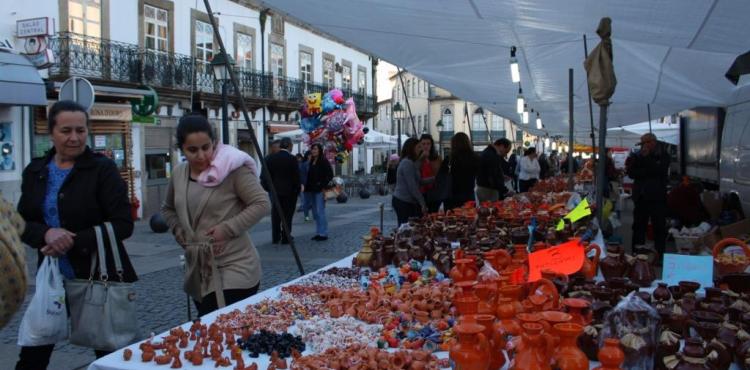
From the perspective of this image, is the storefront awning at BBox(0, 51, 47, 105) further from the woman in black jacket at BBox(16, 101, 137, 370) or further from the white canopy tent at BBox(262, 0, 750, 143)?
the woman in black jacket at BBox(16, 101, 137, 370)

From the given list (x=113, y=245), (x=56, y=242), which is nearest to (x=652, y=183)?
(x=113, y=245)

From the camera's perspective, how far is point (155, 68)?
15797 millimetres

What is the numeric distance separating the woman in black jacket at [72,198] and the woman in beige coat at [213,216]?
0.30 metres

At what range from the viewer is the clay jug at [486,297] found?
211 centimetres

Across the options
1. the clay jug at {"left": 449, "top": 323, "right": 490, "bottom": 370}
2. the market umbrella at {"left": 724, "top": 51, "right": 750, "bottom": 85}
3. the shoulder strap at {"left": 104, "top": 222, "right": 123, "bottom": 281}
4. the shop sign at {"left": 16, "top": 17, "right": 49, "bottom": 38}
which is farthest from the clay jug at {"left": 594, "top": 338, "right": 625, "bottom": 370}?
the shop sign at {"left": 16, "top": 17, "right": 49, "bottom": 38}

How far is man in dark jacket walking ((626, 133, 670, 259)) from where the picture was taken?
24.1 feet

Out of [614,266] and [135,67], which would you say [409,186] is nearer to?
[614,266]

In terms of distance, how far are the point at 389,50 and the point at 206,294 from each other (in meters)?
4.39

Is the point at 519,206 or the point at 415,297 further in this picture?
the point at 519,206

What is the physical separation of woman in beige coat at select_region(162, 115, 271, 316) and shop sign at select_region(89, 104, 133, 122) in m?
11.8

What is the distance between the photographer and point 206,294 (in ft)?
9.66

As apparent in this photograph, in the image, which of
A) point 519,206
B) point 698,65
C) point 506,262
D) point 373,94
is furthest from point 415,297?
point 373,94

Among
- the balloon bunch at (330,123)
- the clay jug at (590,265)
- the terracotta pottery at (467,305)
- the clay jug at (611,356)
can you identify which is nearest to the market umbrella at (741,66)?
the clay jug at (590,265)

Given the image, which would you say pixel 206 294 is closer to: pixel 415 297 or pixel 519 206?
pixel 415 297
